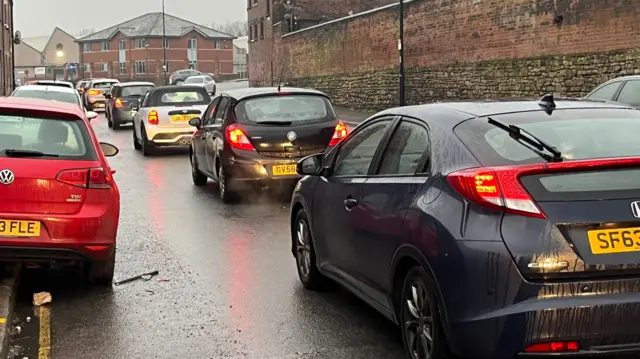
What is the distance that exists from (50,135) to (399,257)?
350 centimetres

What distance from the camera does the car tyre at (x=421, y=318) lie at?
4.33 m

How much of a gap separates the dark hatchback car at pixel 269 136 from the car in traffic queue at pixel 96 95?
30.8 m

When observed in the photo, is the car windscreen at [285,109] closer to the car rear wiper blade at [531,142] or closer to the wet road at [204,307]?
the wet road at [204,307]

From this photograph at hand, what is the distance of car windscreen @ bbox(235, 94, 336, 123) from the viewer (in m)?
11.6

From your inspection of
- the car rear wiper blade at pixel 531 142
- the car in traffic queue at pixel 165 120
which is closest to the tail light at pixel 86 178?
the car rear wiper blade at pixel 531 142

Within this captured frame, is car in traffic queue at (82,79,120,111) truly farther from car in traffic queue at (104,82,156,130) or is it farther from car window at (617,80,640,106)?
→ car window at (617,80,640,106)

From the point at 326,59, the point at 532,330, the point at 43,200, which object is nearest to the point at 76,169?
the point at 43,200

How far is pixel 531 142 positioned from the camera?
439 cm

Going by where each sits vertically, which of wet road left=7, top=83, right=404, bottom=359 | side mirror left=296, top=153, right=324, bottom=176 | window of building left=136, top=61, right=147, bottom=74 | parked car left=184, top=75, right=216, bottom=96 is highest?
window of building left=136, top=61, right=147, bottom=74

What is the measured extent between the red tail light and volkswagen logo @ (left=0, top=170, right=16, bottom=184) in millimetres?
5229

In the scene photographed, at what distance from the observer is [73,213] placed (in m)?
6.47

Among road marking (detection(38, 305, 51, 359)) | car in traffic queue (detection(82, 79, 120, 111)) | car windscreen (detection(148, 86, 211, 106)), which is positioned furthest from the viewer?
car in traffic queue (detection(82, 79, 120, 111))

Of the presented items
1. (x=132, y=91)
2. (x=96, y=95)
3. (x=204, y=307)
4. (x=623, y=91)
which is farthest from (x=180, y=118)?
(x=96, y=95)

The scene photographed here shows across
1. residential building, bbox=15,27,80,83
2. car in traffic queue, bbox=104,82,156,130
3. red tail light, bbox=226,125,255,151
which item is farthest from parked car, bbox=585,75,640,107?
residential building, bbox=15,27,80,83
